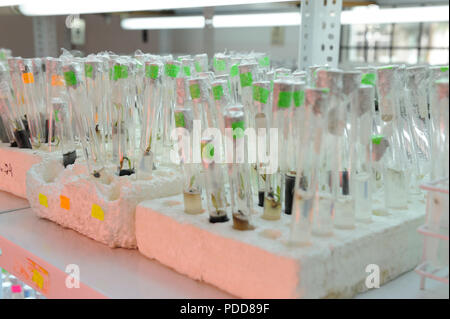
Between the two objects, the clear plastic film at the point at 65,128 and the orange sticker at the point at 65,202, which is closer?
the orange sticker at the point at 65,202

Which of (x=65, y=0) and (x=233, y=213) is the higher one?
(x=65, y=0)

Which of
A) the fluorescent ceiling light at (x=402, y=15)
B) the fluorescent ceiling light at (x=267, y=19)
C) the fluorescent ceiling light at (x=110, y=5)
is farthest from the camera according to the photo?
the fluorescent ceiling light at (x=267, y=19)

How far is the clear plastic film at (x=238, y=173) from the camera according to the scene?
0.86m

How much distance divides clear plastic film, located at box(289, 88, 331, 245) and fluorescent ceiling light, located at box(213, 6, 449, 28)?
5.13 ft

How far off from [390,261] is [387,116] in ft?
1.01

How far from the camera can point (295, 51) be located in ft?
25.6

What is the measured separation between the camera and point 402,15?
2.39 meters

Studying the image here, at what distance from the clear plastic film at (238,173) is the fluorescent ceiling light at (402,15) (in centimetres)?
159

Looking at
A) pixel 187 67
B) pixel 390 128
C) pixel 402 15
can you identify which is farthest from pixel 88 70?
pixel 402 15

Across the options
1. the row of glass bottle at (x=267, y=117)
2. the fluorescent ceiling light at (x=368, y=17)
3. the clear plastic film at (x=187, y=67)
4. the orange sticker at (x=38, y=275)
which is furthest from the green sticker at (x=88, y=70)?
the fluorescent ceiling light at (x=368, y=17)

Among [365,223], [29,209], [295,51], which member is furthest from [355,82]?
[295,51]

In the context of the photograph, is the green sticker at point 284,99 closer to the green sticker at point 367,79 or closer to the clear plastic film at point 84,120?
the green sticker at point 367,79

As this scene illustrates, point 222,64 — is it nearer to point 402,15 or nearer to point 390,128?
point 390,128

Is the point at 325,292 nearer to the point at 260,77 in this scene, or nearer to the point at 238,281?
the point at 238,281
